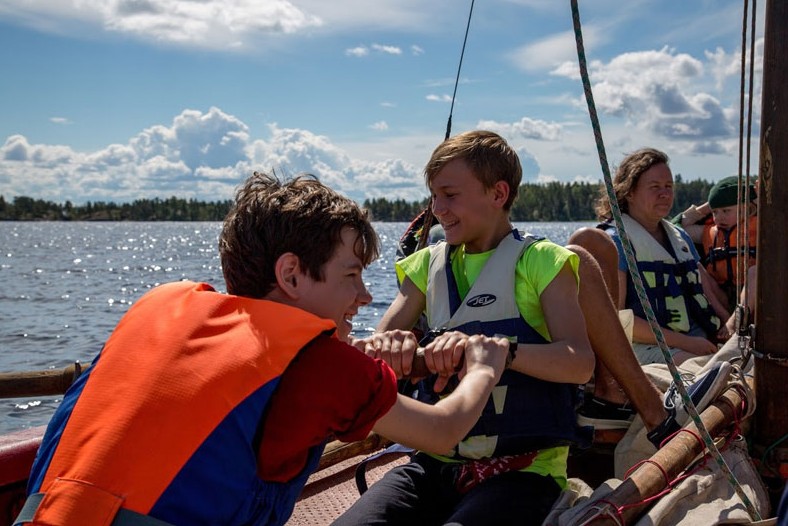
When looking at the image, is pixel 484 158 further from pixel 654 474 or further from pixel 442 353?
pixel 654 474

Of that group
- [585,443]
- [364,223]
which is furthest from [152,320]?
[585,443]

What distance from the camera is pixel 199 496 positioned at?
5.31ft

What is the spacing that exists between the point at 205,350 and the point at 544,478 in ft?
4.61

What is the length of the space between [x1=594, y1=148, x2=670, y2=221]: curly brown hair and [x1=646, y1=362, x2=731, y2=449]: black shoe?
5.81ft

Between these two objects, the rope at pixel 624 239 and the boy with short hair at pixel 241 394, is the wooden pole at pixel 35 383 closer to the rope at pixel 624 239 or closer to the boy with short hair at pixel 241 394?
the boy with short hair at pixel 241 394

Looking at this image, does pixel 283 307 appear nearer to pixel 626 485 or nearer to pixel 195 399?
pixel 195 399

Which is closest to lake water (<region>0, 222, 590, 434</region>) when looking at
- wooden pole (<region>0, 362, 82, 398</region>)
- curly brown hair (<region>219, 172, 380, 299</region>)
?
wooden pole (<region>0, 362, 82, 398</region>)

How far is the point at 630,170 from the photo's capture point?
5.04 meters

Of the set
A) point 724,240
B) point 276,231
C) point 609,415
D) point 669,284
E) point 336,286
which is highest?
point 276,231

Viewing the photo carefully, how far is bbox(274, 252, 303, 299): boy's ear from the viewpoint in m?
1.99

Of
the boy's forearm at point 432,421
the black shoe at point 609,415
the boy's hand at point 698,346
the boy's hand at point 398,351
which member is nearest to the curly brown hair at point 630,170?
the boy's hand at point 698,346

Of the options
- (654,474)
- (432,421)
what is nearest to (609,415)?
(654,474)

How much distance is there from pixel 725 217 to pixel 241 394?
5000mm

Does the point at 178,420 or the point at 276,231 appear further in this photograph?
the point at 276,231
